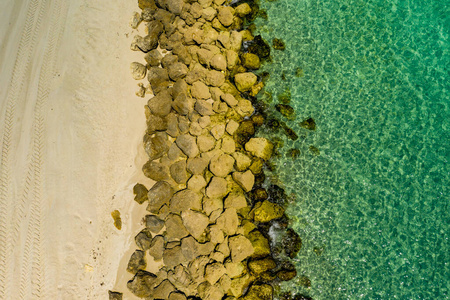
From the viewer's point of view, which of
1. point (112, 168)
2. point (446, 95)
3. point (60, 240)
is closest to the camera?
point (60, 240)

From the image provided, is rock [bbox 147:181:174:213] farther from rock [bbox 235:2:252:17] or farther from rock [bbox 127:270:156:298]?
rock [bbox 235:2:252:17]

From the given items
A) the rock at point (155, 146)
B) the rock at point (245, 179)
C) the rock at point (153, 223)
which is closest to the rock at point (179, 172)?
the rock at point (155, 146)

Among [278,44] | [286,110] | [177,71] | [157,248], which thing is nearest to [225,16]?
[278,44]

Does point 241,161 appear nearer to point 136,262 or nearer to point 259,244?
point 259,244

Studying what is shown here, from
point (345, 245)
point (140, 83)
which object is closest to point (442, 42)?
point (345, 245)

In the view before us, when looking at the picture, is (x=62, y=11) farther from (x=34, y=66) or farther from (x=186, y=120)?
(x=186, y=120)

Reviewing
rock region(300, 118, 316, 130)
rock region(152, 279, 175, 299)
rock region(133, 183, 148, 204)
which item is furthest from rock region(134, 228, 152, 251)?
rock region(300, 118, 316, 130)
